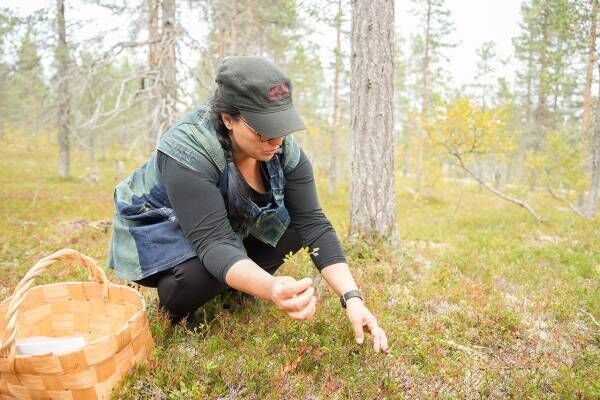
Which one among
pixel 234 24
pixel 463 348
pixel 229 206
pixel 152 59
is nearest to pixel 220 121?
pixel 229 206

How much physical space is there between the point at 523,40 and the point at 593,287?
82.5 feet

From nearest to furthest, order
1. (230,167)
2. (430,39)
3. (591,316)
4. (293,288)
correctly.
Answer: (293,288), (230,167), (591,316), (430,39)

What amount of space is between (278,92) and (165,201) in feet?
3.58

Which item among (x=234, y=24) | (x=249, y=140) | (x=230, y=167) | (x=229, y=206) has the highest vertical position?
(x=234, y=24)

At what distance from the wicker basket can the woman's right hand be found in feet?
2.89

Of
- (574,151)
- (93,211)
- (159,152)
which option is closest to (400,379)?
(159,152)

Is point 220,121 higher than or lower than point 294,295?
higher

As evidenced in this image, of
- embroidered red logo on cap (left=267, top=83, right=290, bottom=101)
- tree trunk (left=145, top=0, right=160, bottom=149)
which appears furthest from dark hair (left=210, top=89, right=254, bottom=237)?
tree trunk (left=145, top=0, right=160, bottom=149)

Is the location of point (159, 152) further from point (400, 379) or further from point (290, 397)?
point (400, 379)

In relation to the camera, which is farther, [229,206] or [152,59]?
[152,59]

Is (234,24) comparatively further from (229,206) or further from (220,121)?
(229,206)

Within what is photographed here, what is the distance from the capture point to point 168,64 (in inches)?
394

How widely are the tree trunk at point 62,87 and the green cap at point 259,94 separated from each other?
8657 millimetres

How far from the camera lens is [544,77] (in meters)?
11.9
